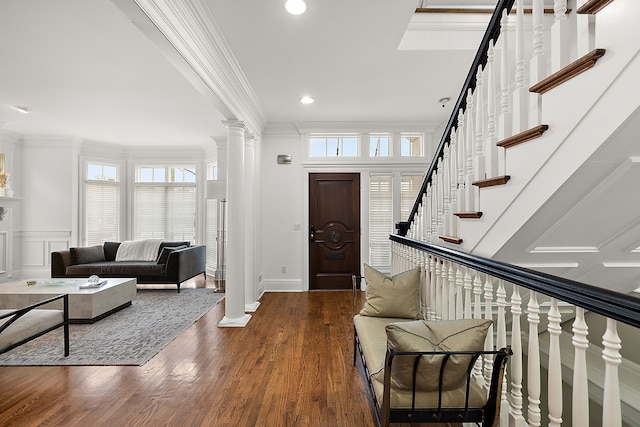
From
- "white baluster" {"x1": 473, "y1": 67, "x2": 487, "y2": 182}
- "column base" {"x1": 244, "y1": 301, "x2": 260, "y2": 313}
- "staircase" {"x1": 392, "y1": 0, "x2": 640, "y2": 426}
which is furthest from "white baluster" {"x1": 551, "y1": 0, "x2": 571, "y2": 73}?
"column base" {"x1": 244, "y1": 301, "x2": 260, "y2": 313}

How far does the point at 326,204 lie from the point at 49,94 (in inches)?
151

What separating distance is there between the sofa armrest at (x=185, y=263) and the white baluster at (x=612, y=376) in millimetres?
5095

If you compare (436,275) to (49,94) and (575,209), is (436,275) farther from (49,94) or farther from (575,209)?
(49,94)

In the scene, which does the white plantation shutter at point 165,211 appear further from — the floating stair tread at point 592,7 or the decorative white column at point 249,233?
the floating stair tread at point 592,7

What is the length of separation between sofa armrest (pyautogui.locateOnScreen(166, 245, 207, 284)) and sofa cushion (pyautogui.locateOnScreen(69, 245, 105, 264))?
1450 millimetres

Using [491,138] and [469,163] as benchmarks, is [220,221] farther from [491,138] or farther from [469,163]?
[491,138]

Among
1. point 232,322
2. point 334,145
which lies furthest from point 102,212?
point 334,145

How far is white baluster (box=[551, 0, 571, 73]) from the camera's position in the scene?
4.14 feet

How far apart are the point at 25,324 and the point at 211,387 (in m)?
1.46

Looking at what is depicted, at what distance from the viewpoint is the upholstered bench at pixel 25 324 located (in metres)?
2.20

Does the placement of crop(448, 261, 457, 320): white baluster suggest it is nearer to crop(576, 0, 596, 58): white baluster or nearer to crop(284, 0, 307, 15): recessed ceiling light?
crop(576, 0, 596, 58): white baluster

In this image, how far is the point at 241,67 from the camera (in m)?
3.23

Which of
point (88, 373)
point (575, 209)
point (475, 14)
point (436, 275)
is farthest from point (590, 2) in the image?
point (88, 373)

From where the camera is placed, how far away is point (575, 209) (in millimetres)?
1437
